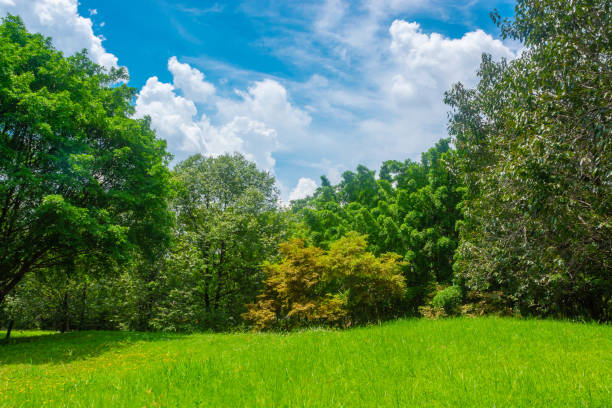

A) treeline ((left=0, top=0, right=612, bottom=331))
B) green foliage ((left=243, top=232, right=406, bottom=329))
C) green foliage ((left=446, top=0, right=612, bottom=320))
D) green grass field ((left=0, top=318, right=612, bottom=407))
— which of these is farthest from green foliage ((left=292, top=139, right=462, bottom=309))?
green grass field ((left=0, top=318, right=612, bottom=407))

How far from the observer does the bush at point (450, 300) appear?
61.4ft

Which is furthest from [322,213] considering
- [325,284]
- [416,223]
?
[325,284]

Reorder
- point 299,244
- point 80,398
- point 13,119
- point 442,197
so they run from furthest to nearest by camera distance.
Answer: point 442,197
point 299,244
point 13,119
point 80,398

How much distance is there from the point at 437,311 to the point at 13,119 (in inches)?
895

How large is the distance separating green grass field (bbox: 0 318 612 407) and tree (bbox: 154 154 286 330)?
1258 centimetres

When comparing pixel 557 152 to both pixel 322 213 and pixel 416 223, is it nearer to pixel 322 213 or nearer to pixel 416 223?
pixel 416 223

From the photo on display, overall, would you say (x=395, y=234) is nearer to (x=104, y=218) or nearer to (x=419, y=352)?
(x=419, y=352)

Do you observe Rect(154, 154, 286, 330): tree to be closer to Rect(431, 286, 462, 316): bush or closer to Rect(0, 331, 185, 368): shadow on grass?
Rect(0, 331, 185, 368): shadow on grass

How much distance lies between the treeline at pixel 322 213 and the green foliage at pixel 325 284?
0.10 metres

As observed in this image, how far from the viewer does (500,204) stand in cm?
1186

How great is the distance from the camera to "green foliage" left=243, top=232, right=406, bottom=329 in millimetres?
16344

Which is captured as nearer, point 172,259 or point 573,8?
point 573,8

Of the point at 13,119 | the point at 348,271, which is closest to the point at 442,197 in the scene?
the point at 348,271

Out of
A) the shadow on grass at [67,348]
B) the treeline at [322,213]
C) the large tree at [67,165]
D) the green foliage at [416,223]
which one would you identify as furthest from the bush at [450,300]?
the large tree at [67,165]
